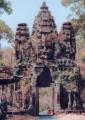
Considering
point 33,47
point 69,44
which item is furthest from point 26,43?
point 69,44

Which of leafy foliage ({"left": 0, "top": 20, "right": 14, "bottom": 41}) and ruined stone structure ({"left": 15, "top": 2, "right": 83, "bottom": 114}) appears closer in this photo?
ruined stone structure ({"left": 15, "top": 2, "right": 83, "bottom": 114})

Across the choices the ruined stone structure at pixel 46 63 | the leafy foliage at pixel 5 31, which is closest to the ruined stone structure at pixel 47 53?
the ruined stone structure at pixel 46 63

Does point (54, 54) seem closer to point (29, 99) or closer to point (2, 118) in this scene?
point (29, 99)

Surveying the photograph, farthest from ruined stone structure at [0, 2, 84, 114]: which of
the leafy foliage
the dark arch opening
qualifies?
the leafy foliage

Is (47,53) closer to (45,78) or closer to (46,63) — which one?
(46,63)

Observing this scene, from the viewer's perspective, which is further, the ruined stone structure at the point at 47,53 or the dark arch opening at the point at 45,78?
the dark arch opening at the point at 45,78

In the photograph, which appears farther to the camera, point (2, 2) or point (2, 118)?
point (2, 2)

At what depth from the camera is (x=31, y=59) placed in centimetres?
3812

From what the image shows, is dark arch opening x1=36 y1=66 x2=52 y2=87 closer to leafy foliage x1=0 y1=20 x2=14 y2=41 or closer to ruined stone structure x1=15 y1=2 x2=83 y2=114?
ruined stone structure x1=15 y1=2 x2=83 y2=114

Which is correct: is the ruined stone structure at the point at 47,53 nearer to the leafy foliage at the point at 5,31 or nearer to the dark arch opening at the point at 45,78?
the dark arch opening at the point at 45,78

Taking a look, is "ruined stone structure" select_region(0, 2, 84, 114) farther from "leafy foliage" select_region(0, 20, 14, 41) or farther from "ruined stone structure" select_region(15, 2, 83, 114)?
"leafy foliage" select_region(0, 20, 14, 41)

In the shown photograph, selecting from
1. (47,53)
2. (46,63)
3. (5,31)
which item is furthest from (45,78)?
(5,31)

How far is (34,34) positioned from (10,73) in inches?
189

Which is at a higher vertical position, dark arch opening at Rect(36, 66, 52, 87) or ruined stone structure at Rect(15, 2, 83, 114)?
ruined stone structure at Rect(15, 2, 83, 114)
